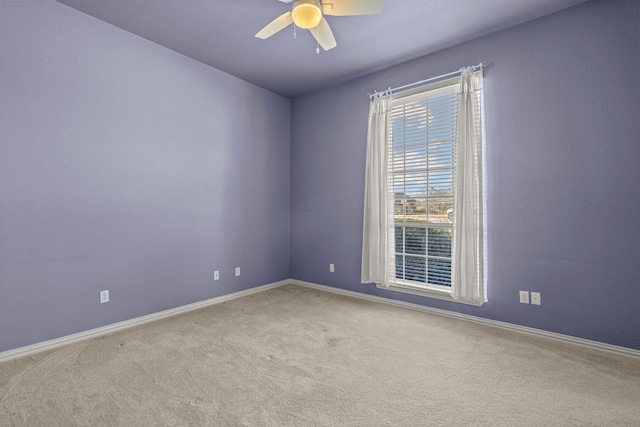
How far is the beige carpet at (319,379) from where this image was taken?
169 cm

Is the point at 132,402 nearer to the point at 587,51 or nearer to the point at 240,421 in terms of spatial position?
the point at 240,421

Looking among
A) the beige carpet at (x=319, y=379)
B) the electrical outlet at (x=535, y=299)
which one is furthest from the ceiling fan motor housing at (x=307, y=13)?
the electrical outlet at (x=535, y=299)

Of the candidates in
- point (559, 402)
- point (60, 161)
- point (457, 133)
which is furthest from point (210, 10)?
point (559, 402)

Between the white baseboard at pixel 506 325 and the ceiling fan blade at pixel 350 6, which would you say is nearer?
the ceiling fan blade at pixel 350 6

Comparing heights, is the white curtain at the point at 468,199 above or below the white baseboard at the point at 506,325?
above

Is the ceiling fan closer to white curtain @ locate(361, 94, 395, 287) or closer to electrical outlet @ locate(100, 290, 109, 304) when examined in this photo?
white curtain @ locate(361, 94, 395, 287)

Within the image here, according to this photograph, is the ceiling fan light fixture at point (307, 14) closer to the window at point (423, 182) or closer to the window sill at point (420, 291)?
the window at point (423, 182)

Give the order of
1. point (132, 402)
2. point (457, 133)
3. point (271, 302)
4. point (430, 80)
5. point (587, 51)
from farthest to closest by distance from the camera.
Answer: point (271, 302) → point (430, 80) → point (457, 133) → point (587, 51) → point (132, 402)

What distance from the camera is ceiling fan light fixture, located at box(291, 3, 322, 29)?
2059mm

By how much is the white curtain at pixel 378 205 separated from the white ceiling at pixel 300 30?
65cm

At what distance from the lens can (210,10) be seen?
264 cm

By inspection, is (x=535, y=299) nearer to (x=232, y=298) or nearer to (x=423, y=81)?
(x=423, y=81)

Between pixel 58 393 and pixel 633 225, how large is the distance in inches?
166

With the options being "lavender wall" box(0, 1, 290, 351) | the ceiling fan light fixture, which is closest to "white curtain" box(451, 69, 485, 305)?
the ceiling fan light fixture
